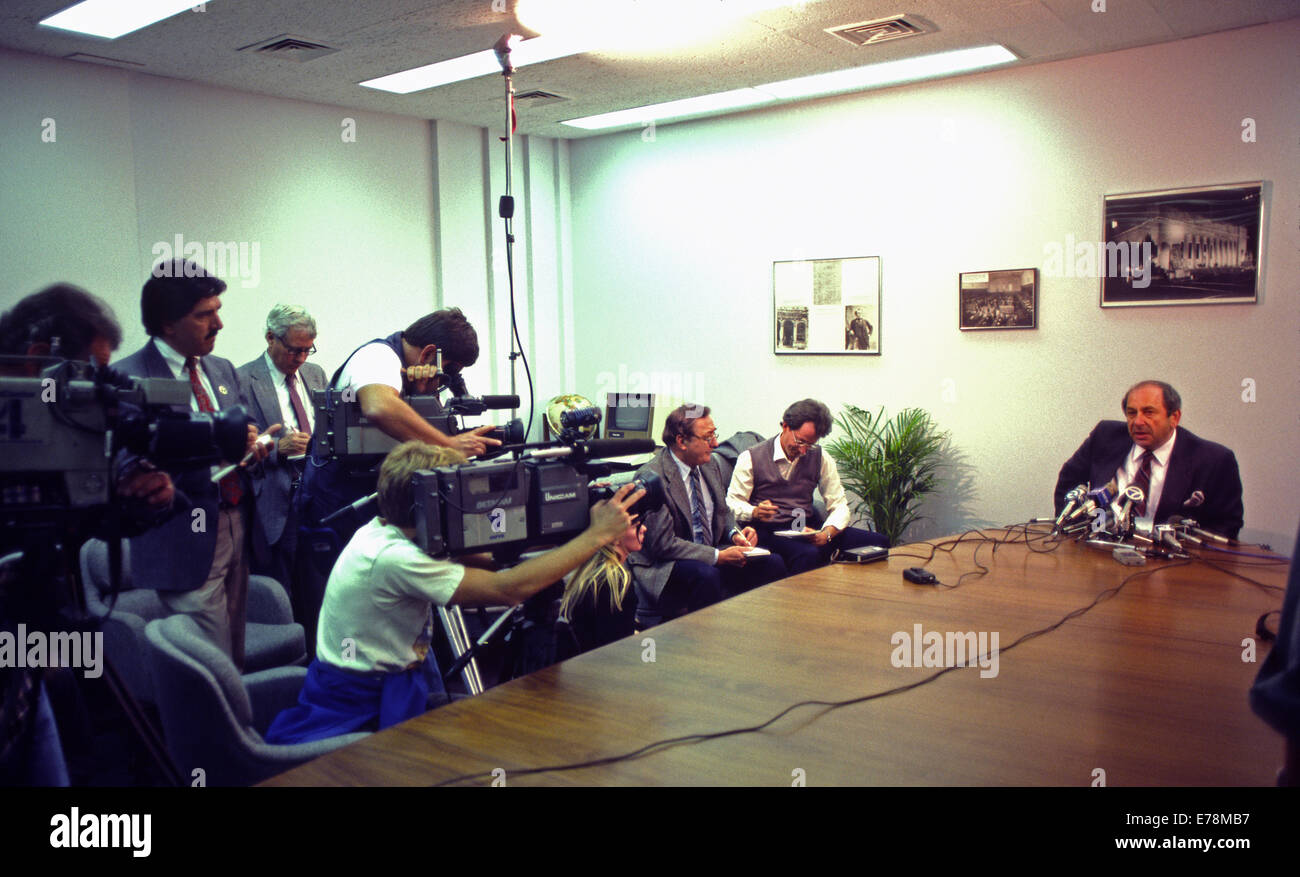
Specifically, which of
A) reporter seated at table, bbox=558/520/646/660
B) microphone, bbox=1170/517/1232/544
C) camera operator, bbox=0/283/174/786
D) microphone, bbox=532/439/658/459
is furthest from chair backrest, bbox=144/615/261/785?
microphone, bbox=1170/517/1232/544

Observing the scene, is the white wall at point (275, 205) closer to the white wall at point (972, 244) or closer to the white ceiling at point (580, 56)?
the white ceiling at point (580, 56)

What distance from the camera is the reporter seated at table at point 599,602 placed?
2.76 metres

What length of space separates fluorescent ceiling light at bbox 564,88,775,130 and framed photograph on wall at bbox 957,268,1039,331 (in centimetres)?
169

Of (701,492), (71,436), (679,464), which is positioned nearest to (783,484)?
(701,492)

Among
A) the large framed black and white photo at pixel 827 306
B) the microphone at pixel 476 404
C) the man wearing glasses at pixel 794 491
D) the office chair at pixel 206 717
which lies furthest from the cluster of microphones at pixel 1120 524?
the office chair at pixel 206 717

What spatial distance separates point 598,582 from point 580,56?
9.76 ft

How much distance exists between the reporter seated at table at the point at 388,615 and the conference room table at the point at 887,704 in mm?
237

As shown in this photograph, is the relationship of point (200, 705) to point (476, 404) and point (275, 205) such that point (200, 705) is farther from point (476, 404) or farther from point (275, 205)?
point (275, 205)

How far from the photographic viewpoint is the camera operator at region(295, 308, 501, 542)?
320 cm

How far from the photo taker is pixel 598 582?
2994 mm

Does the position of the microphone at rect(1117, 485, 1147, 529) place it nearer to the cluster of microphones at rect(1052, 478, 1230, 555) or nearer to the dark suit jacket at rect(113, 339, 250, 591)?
the cluster of microphones at rect(1052, 478, 1230, 555)
